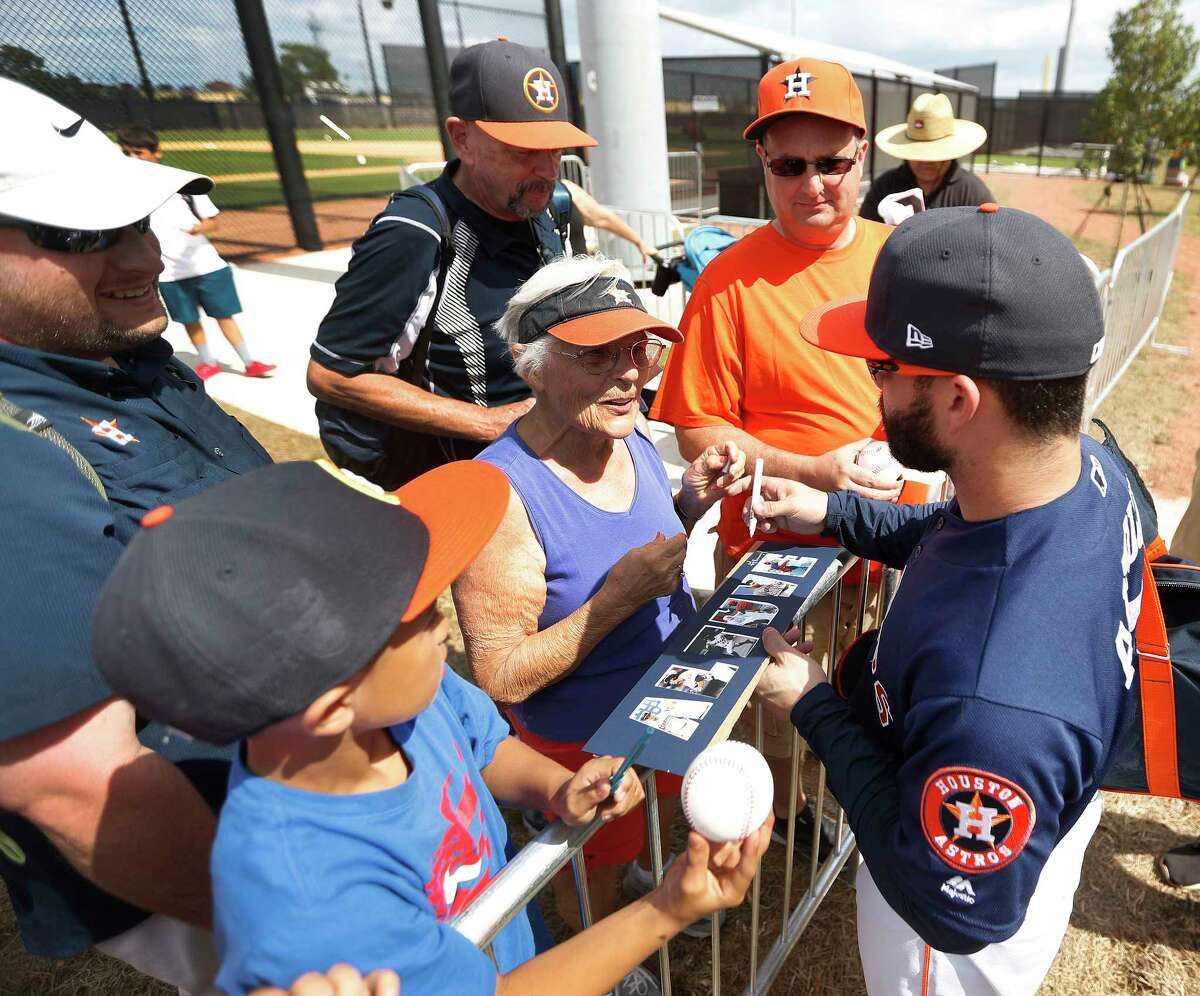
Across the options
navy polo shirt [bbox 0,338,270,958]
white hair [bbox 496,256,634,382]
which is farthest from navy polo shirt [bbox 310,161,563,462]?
navy polo shirt [bbox 0,338,270,958]

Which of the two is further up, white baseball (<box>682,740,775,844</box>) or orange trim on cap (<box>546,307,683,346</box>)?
orange trim on cap (<box>546,307,683,346</box>)

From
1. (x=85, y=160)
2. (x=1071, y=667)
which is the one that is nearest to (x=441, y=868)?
(x=1071, y=667)

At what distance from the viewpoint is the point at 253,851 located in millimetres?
961

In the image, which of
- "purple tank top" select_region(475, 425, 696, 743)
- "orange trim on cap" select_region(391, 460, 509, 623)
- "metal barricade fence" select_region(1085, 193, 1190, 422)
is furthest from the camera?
"metal barricade fence" select_region(1085, 193, 1190, 422)

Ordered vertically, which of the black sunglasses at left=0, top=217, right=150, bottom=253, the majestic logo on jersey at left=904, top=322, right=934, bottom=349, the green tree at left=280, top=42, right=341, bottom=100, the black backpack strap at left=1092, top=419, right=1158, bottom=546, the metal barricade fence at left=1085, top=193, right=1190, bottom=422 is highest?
the green tree at left=280, top=42, right=341, bottom=100

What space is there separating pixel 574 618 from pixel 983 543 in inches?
38.8

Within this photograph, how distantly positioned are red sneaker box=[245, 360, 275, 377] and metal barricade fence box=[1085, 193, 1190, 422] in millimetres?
7485

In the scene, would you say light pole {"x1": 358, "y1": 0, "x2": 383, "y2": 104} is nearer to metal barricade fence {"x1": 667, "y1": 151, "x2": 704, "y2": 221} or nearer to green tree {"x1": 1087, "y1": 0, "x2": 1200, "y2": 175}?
metal barricade fence {"x1": 667, "y1": 151, "x2": 704, "y2": 221}

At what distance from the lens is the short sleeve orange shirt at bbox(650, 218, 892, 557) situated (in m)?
2.41

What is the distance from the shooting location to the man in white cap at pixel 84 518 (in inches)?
44.2

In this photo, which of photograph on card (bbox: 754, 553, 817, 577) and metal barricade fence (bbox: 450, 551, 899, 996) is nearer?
metal barricade fence (bbox: 450, 551, 899, 996)

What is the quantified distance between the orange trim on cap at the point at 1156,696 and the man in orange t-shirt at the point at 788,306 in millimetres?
981

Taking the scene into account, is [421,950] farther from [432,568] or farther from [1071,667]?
[1071,667]

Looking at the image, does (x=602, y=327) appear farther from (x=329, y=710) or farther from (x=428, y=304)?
(x=329, y=710)
